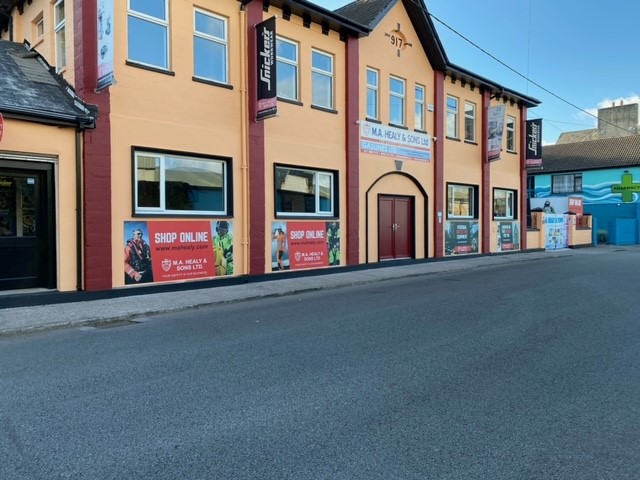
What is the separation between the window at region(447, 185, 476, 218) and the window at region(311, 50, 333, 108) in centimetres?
702

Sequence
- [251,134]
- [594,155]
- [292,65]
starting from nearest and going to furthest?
[251,134], [292,65], [594,155]

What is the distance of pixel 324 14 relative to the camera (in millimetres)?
13906

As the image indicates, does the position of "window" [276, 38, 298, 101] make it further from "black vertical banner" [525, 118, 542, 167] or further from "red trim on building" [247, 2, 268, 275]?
"black vertical banner" [525, 118, 542, 167]

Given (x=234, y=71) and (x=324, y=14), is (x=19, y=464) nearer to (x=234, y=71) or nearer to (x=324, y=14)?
(x=234, y=71)

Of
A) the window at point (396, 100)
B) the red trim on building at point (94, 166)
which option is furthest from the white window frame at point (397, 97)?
the red trim on building at point (94, 166)

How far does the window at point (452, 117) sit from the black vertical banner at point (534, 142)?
5616mm

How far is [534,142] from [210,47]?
17083 mm

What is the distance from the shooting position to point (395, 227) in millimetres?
17391

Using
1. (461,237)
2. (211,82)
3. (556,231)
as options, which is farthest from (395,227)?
(556,231)

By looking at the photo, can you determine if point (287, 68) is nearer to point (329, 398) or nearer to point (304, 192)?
point (304, 192)

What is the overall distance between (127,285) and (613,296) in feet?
32.4

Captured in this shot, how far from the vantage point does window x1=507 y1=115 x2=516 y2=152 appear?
918 inches

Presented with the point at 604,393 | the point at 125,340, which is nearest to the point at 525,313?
the point at 604,393

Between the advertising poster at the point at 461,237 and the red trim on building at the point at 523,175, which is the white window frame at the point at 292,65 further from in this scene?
the red trim on building at the point at 523,175
